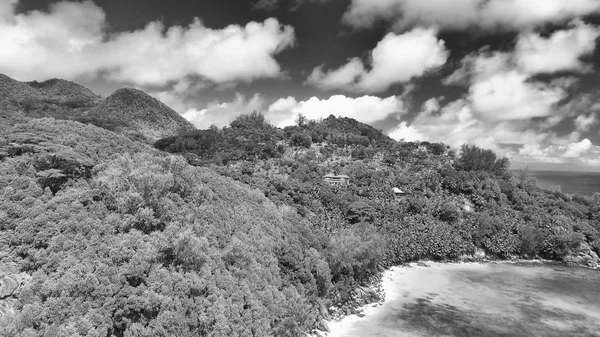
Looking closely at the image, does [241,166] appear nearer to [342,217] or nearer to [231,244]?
[342,217]

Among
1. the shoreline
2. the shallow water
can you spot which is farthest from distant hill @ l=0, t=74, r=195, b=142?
the shallow water

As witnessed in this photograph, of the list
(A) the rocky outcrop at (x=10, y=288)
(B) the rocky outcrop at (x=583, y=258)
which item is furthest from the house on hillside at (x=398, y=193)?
(A) the rocky outcrop at (x=10, y=288)

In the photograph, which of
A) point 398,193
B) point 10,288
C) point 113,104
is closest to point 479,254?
point 398,193

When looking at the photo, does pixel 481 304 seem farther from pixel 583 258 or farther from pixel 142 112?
pixel 142 112

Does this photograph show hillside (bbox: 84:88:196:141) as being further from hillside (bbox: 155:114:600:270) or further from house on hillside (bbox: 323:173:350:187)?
house on hillside (bbox: 323:173:350:187)

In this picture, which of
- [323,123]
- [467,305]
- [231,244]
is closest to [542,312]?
[467,305]

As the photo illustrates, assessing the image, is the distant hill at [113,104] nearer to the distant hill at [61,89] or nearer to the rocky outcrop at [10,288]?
the distant hill at [61,89]
